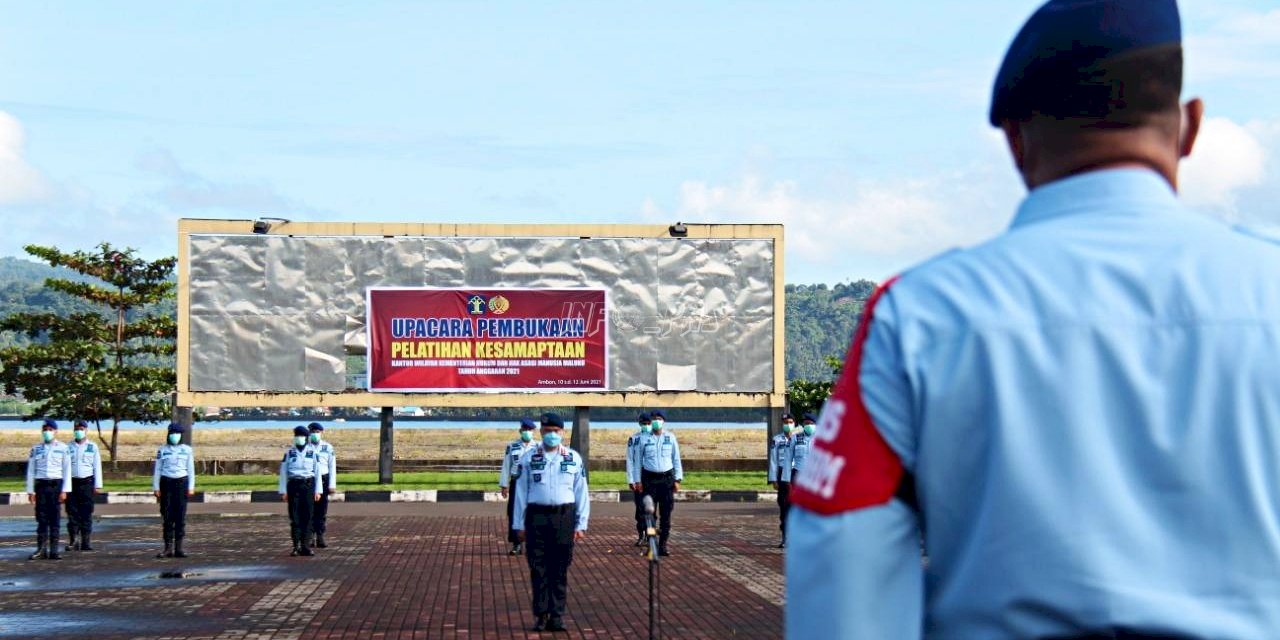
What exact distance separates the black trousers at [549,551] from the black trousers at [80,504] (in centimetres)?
1135

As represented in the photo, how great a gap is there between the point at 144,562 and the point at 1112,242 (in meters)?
22.1

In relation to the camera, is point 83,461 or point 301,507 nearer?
point 301,507

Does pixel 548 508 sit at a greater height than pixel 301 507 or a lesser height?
greater

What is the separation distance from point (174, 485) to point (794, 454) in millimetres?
8589

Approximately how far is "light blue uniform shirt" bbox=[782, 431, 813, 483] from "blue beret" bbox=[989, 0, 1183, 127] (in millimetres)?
21679

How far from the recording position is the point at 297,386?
127ft

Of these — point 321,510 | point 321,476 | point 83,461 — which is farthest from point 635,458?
point 83,461

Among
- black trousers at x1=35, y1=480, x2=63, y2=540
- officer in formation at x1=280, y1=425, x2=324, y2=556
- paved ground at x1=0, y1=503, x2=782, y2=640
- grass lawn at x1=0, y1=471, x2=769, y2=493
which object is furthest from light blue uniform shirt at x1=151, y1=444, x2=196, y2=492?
grass lawn at x1=0, y1=471, x2=769, y2=493

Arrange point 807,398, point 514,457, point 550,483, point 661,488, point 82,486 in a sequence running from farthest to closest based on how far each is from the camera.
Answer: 1. point 807,398
2. point 82,486
3. point 661,488
4. point 514,457
5. point 550,483

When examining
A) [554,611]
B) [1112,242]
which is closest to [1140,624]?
[1112,242]

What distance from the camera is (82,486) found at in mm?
24547

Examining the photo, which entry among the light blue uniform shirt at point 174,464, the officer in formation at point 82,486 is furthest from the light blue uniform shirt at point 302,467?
the officer in formation at point 82,486

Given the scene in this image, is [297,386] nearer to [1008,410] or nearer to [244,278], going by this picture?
[244,278]

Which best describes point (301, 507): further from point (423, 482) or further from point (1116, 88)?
point (1116, 88)
